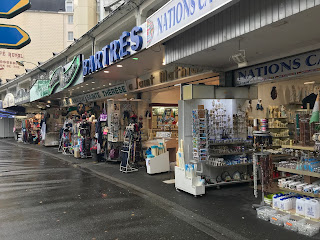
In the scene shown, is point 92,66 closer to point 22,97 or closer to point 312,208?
point 312,208

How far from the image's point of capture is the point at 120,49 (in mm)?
8227

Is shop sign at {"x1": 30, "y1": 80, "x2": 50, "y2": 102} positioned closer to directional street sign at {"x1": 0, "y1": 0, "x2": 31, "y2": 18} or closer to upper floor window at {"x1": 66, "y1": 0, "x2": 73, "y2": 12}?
directional street sign at {"x1": 0, "y1": 0, "x2": 31, "y2": 18}

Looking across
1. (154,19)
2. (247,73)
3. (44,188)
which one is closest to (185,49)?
(154,19)

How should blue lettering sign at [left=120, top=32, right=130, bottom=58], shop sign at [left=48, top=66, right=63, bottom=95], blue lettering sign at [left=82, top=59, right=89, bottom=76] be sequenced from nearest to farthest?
blue lettering sign at [left=120, top=32, right=130, bottom=58], blue lettering sign at [left=82, top=59, right=89, bottom=76], shop sign at [left=48, top=66, right=63, bottom=95]

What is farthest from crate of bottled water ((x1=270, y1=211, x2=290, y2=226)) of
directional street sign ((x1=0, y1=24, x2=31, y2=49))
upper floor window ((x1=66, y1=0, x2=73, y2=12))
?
upper floor window ((x1=66, y1=0, x2=73, y2=12))

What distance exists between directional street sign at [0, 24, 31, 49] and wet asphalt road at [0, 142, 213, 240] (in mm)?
4824

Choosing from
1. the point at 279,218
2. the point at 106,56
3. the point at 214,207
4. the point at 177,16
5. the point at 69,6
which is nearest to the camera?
the point at 279,218

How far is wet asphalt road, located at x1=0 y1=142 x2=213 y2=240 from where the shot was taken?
4.65 m

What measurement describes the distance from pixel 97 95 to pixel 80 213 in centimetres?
1155

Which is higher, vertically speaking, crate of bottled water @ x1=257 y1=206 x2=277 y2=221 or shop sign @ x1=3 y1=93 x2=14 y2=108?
shop sign @ x1=3 y1=93 x2=14 y2=108

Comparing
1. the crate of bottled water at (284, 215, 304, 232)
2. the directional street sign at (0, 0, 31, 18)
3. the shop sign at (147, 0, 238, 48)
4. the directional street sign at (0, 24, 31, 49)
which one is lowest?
the crate of bottled water at (284, 215, 304, 232)

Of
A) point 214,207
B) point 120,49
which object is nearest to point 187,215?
point 214,207

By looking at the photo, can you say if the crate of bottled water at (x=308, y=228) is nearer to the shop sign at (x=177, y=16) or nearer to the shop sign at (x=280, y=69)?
the shop sign at (x=280, y=69)

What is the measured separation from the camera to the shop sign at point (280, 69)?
605 cm
